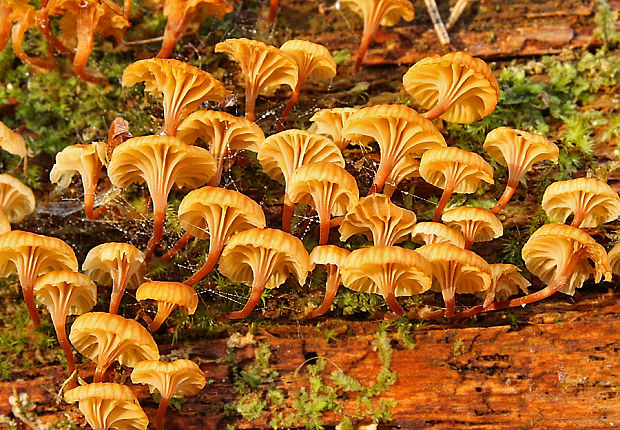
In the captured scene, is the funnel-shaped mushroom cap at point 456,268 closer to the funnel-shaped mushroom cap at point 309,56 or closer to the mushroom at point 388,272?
the mushroom at point 388,272

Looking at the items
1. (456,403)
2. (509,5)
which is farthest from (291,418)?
(509,5)

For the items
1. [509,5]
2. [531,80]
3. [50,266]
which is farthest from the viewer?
[509,5]

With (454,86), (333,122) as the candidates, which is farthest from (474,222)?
(333,122)

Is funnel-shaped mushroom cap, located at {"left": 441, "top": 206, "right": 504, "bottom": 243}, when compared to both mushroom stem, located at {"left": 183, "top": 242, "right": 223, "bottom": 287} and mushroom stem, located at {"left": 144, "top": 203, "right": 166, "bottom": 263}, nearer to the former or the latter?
mushroom stem, located at {"left": 183, "top": 242, "right": 223, "bottom": 287}

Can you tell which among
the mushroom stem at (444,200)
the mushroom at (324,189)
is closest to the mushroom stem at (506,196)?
the mushroom stem at (444,200)

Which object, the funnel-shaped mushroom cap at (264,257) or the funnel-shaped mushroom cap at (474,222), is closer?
the funnel-shaped mushroom cap at (264,257)

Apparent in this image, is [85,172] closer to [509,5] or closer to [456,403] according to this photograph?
[456,403]

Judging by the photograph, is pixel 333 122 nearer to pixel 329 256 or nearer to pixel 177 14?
pixel 329 256
